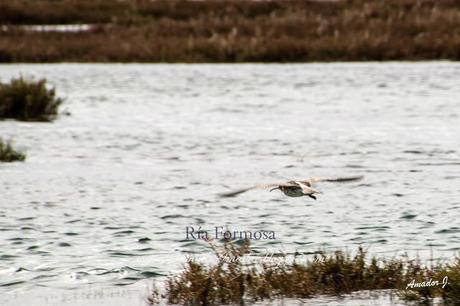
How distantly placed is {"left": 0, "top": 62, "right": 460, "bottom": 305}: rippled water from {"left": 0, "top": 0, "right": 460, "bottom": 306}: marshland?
42 millimetres

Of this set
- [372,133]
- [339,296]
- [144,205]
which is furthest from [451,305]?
[372,133]

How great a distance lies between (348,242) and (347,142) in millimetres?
9683

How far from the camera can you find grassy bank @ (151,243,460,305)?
945 centimetres

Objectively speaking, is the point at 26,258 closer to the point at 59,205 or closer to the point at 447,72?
the point at 59,205

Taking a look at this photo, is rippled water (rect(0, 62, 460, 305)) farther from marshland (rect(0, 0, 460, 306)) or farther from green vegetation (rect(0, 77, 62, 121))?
green vegetation (rect(0, 77, 62, 121))

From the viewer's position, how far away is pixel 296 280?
379 inches

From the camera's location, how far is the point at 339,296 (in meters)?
9.59

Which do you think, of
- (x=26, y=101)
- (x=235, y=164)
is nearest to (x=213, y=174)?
(x=235, y=164)

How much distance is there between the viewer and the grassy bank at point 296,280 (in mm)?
9453

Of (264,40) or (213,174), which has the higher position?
(264,40)

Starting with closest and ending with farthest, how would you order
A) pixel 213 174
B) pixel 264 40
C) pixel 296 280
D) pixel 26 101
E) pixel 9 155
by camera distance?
pixel 296 280
pixel 213 174
pixel 9 155
pixel 26 101
pixel 264 40

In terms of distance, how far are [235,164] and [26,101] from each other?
338 inches

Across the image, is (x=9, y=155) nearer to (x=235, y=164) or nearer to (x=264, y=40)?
(x=235, y=164)

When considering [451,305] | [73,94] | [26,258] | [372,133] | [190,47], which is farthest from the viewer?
[190,47]
